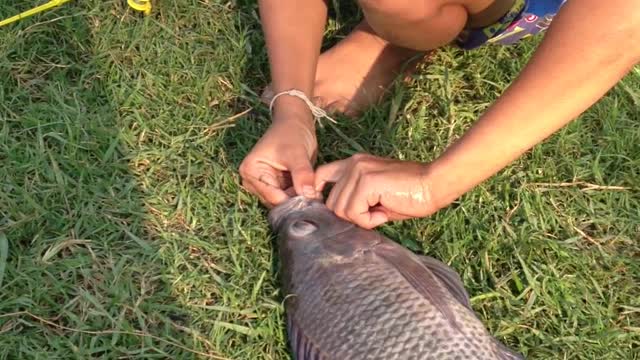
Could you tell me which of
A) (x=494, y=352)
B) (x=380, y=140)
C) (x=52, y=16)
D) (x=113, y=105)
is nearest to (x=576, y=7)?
(x=494, y=352)

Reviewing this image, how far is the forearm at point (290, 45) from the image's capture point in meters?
2.11

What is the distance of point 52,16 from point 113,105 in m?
0.38

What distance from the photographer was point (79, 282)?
2004mm

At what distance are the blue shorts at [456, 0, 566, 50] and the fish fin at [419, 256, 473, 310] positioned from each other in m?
0.61

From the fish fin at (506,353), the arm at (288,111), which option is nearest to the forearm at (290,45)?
the arm at (288,111)

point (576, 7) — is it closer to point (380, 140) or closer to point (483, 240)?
point (483, 240)

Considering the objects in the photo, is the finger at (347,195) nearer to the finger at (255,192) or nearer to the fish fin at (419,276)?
the fish fin at (419,276)

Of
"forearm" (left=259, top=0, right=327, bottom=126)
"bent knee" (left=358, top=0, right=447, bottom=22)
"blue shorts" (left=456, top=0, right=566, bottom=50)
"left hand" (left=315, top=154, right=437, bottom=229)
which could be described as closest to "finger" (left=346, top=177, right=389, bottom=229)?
"left hand" (left=315, top=154, right=437, bottom=229)

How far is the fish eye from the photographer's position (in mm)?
1870

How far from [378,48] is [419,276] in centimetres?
81

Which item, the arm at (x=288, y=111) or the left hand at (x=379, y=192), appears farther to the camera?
the arm at (x=288, y=111)

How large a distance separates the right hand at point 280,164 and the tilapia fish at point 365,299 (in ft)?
0.20

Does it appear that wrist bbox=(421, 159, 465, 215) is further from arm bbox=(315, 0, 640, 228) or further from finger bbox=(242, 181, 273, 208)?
finger bbox=(242, 181, 273, 208)

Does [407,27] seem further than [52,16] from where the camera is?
No
